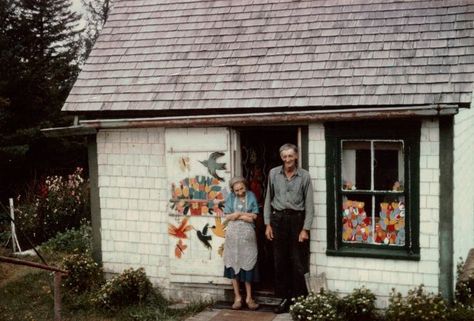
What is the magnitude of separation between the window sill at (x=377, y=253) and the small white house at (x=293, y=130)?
0.03 meters

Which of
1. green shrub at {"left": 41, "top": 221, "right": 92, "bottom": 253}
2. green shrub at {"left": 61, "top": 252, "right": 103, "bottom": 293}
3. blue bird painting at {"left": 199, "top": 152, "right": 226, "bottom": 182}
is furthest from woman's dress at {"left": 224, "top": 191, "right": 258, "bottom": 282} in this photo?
green shrub at {"left": 41, "top": 221, "right": 92, "bottom": 253}

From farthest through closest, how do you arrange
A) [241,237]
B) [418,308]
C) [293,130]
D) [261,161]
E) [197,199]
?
[261,161] → [293,130] → [197,199] → [241,237] → [418,308]

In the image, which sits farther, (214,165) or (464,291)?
(214,165)

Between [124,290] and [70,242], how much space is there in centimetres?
466

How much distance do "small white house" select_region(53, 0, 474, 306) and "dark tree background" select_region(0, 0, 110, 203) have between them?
10762 millimetres

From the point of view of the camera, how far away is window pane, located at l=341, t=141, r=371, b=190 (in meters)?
8.16

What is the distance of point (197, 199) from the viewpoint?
29.3 feet

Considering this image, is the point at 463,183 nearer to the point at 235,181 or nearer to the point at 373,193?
the point at 373,193

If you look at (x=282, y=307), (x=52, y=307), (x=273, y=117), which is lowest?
(x=52, y=307)

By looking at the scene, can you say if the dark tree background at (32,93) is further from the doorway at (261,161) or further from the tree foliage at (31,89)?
the doorway at (261,161)

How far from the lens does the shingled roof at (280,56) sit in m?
8.08

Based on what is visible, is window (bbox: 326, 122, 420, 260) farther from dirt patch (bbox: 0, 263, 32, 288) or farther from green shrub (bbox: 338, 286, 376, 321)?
dirt patch (bbox: 0, 263, 32, 288)

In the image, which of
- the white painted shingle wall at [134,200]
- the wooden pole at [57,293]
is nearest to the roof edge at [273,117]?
the white painted shingle wall at [134,200]

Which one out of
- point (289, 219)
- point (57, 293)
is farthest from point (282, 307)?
point (57, 293)
